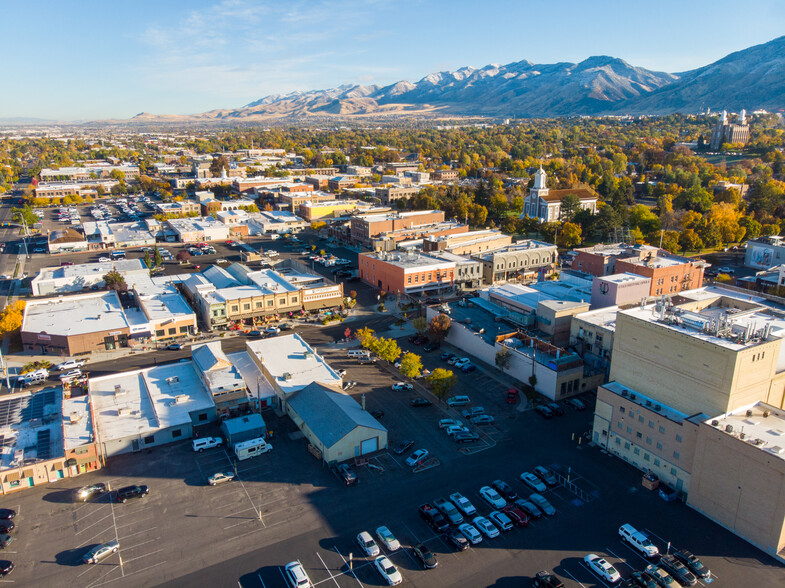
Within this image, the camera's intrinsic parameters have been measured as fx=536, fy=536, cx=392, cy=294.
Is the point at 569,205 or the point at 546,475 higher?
the point at 569,205

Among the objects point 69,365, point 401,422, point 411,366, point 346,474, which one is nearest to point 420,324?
point 411,366

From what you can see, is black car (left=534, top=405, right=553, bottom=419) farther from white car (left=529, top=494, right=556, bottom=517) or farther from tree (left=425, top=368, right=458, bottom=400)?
white car (left=529, top=494, right=556, bottom=517)

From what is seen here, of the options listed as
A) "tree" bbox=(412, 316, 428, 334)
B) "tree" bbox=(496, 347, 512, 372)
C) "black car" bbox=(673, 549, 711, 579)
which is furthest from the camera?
"tree" bbox=(412, 316, 428, 334)

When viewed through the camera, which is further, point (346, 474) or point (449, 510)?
point (346, 474)

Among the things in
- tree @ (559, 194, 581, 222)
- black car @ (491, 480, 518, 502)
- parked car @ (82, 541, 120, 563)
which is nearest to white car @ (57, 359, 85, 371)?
parked car @ (82, 541, 120, 563)

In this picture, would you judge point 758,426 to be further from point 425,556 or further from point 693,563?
point 425,556

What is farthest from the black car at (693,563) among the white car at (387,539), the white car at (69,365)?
the white car at (69,365)

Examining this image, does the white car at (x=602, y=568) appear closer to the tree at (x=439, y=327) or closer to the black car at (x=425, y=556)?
the black car at (x=425, y=556)
